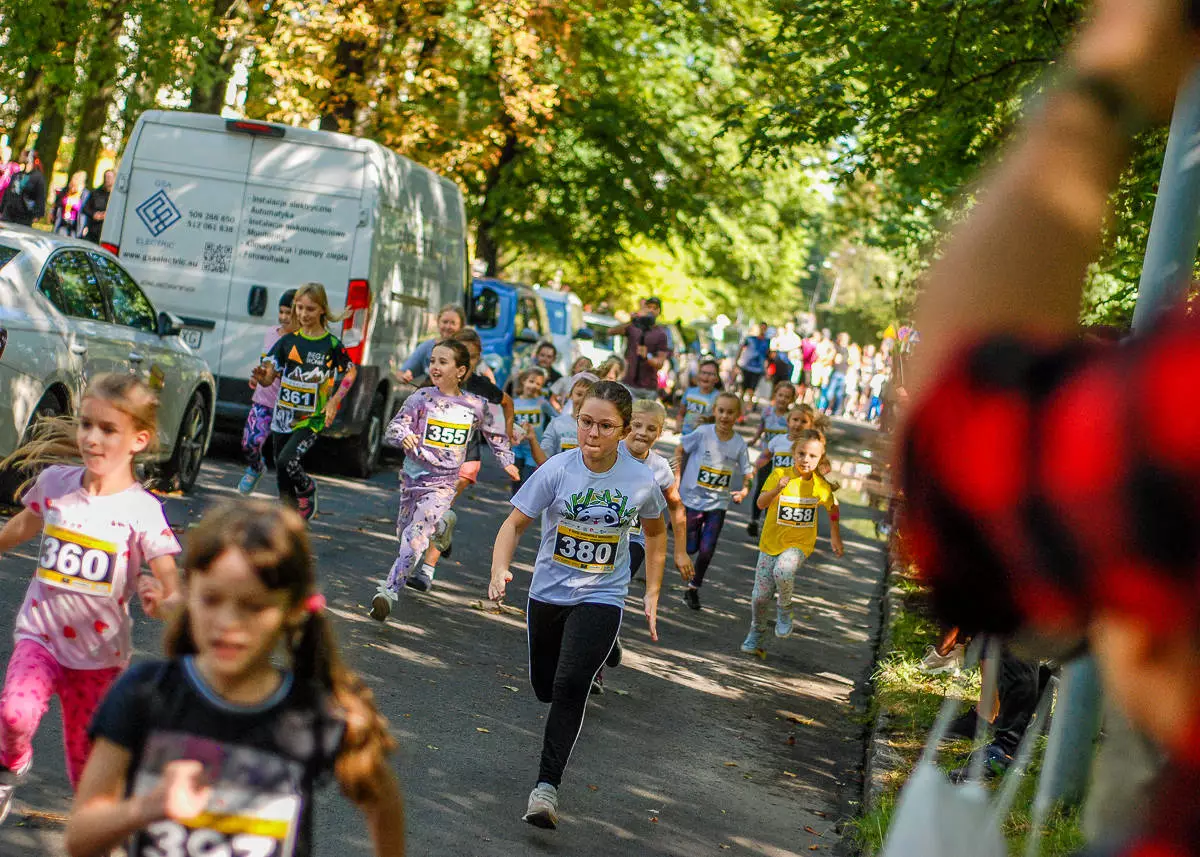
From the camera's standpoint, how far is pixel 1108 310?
31.1ft

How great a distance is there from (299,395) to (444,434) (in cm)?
221

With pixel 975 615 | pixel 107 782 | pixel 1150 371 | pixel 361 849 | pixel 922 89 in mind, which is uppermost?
pixel 922 89

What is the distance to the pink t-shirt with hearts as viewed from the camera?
15.7 ft

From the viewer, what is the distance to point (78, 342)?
1113cm

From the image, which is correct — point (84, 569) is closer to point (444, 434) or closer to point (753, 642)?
point (444, 434)

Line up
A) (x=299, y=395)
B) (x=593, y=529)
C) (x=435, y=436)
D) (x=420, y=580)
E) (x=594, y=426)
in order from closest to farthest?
(x=593, y=529) → (x=594, y=426) → (x=420, y=580) → (x=435, y=436) → (x=299, y=395)

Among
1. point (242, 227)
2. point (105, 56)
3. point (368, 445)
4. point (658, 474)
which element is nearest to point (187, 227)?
point (242, 227)

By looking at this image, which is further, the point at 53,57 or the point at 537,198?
the point at 537,198

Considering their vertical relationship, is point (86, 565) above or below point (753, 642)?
above

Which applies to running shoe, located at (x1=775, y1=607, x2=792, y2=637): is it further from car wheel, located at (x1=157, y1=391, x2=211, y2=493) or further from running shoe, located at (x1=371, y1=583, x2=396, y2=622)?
A: car wheel, located at (x1=157, y1=391, x2=211, y2=493)

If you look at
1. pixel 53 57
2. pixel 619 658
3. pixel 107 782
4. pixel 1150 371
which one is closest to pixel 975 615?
pixel 1150 371

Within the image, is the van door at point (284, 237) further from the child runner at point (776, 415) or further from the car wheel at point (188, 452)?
the child runner at point (776, 415)

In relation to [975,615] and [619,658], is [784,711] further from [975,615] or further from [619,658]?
[975,615]

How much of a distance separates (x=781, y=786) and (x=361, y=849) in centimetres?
261
